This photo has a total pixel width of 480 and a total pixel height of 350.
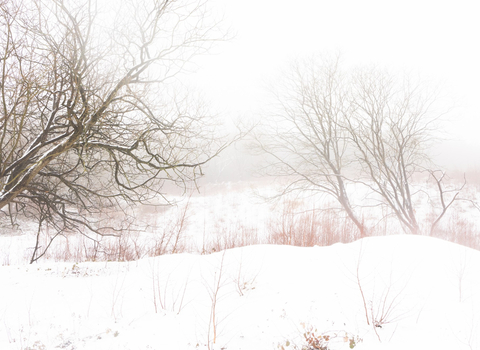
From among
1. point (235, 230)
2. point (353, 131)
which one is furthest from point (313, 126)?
point (235, 230)

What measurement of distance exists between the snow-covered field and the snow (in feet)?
0.04

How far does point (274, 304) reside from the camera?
2.77 meters

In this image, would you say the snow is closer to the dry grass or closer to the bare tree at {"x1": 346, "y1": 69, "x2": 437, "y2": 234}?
the dry grass

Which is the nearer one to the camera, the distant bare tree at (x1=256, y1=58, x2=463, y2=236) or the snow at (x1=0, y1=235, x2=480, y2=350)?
the snow at (x1=0, y1=235, x2=480, y2=350)

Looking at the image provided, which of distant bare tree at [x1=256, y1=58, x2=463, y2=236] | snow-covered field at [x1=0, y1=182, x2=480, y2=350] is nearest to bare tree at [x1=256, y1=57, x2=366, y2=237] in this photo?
distant bare tree at [x1=256, y1=58, x2=463, y2=236]

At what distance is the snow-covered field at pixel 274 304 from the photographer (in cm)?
223

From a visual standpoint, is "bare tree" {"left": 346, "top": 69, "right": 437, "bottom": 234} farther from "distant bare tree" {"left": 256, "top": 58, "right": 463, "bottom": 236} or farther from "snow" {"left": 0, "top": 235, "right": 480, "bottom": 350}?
"snow" {"left": 0, "top": 235, "right": 480, "bottom": 350}

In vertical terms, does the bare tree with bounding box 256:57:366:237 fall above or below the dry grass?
above

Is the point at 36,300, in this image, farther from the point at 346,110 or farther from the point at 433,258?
the point at 346,110

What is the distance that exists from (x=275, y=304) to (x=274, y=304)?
11 mm

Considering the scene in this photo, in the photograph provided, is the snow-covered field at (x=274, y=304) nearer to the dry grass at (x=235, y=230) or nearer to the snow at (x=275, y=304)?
the snow at (x=275, y=304)

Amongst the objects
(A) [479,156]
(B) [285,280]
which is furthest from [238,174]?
(B) [285,280]

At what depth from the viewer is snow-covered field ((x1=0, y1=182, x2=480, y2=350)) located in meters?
2.23

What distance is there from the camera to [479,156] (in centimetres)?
3092
